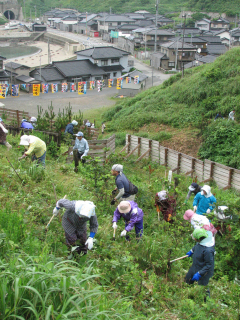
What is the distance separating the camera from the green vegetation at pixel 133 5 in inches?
2876

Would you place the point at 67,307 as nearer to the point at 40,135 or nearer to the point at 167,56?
the point at 40,135

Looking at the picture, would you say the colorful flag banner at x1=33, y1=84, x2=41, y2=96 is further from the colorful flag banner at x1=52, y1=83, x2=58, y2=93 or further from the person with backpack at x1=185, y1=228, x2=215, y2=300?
the person with backpack at x1=185, y1=228, x2=215, y2=300

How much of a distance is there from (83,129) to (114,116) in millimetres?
9727

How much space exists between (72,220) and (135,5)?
9638 centimetres

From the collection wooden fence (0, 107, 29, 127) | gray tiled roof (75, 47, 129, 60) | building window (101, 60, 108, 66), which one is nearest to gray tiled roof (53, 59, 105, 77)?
gray tiled roof (75, 47, 129, 60)

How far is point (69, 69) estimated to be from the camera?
40.7 meters

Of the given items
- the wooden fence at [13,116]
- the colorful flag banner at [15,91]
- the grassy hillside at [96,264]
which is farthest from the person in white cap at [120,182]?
the colorful flag banner at [15,91]

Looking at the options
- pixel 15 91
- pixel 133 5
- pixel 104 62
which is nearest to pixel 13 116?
pixel 15 91

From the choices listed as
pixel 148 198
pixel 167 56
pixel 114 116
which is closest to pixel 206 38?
pixel 167 56

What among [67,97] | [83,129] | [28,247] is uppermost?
[28,247]

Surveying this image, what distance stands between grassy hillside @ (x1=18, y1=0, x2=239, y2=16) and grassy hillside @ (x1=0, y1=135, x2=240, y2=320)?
245 feet

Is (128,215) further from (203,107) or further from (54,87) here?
(54,87)

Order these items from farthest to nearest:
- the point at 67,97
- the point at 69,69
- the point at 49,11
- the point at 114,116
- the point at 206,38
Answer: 1. the point at 49,11
2. the point at 206,38
3. the point at 69,69
4. the point at 67,97
5. the point at 114,116

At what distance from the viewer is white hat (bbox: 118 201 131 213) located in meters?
5.45
